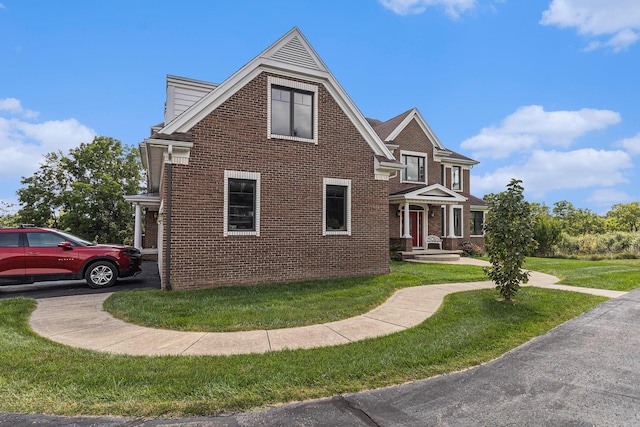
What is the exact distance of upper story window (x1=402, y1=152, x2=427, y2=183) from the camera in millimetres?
20453

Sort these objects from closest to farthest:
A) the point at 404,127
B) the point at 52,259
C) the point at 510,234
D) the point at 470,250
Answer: the point at 510,234 < the point at 52,259 < the point at 404,127 < the point at 470,250

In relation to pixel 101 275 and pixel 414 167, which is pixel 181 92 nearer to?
pixel 101 275

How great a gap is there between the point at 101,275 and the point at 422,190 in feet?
49.5

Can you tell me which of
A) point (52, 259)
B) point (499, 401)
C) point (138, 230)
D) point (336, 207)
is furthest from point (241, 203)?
point (138, 230)

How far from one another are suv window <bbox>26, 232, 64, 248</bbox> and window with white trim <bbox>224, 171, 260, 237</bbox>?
15.4 feet

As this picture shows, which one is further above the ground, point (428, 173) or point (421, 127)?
point (421, 127)

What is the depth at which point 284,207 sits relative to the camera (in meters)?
10.2

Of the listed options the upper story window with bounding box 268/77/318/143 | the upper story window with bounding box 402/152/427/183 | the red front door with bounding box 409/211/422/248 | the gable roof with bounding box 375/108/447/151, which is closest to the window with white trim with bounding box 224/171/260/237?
the upper story window with bounding box 268/77/318/143

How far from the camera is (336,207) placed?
11.2 metres

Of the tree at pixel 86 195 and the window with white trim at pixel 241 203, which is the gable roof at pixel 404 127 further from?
the tree at pixel 86 195

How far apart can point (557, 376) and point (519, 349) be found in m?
0.88

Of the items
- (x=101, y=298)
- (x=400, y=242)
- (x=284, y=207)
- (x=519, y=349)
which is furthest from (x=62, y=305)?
(x=400, y=242)

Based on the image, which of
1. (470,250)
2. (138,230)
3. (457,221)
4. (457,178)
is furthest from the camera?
(457,178)

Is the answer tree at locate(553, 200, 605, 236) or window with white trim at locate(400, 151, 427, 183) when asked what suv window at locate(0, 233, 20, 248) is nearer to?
window with white trim at locate(400, 151, 427, 183)
